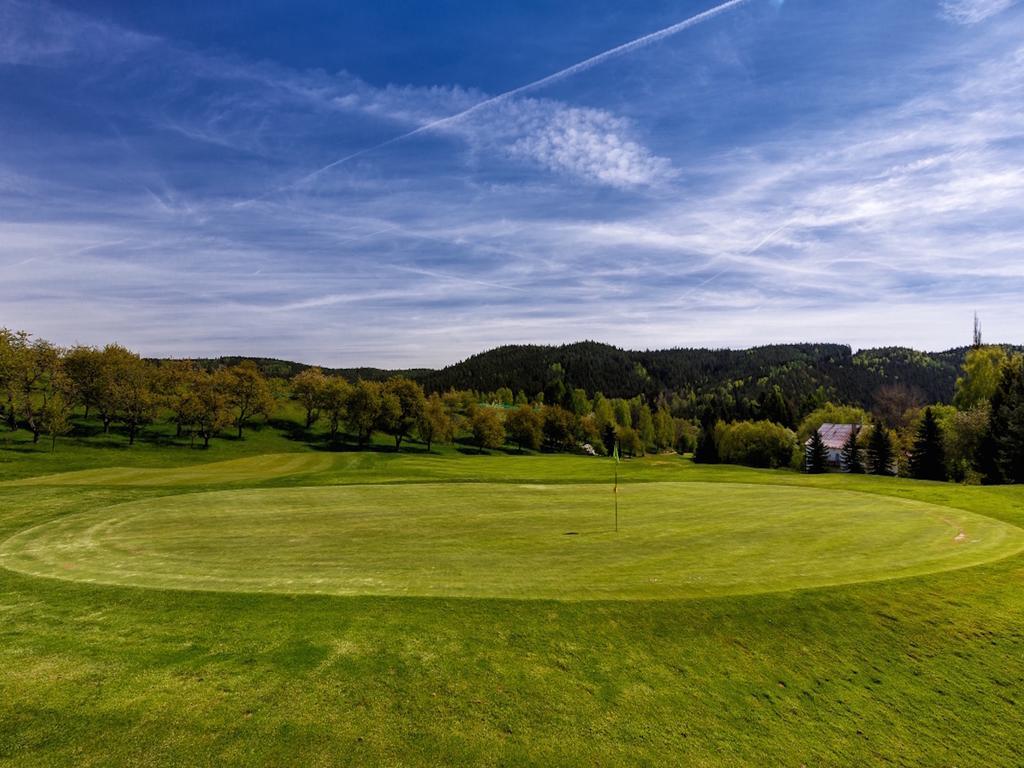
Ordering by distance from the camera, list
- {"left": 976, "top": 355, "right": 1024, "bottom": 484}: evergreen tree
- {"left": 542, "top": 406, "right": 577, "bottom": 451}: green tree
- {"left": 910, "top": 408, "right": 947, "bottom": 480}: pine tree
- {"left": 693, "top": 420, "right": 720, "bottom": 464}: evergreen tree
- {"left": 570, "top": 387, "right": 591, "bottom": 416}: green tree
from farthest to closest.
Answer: {"left": 570, "top": 387, "right": 591, "bottom": 416}: green tree < {"left": 542, "top": 406, "right": 577, "bottom": 451}: green tree < {"left": 693, "top": 420, "right": 720, "bottom": 464}: evergreen tree < {"left": 910, "top": 408, "right": 947, "bottom": 480}: pine tree < {"left": 976, "top": 355, "right": 1024, "bottom": 484}: evergreen tree

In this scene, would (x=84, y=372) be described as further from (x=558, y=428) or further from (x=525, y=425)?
(x=558, y=428)

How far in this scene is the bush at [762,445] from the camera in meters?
99.9

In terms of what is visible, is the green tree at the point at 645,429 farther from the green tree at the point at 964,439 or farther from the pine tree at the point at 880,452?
the green tree at the point at 964,439

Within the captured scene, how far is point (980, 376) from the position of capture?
75188mm

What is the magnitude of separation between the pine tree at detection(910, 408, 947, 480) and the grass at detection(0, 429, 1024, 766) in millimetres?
63908

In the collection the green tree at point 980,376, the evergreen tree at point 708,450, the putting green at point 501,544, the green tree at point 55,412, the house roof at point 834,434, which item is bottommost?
the evergreen tree at point 708,450

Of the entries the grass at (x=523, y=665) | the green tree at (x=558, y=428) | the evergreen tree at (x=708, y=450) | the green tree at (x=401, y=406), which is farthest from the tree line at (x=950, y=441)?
the green tree at (x=401, y=406)

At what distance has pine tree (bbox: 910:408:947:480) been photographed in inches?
2731

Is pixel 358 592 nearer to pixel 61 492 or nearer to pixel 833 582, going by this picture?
pixel 833 582

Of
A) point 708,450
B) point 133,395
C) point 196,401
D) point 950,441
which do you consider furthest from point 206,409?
point 950,441

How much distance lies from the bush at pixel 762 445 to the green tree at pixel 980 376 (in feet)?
90.1

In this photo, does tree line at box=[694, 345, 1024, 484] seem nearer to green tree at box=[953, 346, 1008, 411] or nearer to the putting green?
green tree at box=[953, 346, 1008, 411]

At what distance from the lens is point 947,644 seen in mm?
12547

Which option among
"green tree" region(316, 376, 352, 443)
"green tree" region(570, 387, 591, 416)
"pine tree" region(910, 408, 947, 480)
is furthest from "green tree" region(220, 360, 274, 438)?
"green tree" region(570, 387, 591, 416)
